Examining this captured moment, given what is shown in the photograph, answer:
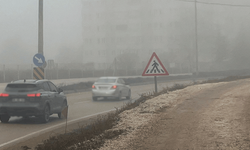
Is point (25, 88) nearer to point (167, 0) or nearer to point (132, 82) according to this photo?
point (132, 82)

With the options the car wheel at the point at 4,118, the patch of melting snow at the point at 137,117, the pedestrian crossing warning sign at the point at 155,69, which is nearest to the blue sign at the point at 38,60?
the pedestrian crossing warning sign at the point at 155,69

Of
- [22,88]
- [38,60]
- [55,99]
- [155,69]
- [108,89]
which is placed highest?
[38,60]

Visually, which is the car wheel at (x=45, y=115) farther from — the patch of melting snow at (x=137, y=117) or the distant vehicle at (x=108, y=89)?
the distant vehicle at (x=108, y=89)

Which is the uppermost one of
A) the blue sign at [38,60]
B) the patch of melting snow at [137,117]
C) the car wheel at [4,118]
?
the blue sign at [38,60]

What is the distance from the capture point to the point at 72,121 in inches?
507

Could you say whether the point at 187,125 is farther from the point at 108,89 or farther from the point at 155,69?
the point at 108,89

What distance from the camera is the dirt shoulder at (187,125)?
22.8 ft

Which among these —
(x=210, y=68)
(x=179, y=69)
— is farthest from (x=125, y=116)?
(x=210, y=68)

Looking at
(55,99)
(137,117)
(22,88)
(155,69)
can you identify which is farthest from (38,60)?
(137,117)

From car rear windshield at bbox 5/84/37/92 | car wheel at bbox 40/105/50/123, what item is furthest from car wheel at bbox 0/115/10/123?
car wheel at bbox 40/105/50/123

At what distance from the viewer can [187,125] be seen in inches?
332

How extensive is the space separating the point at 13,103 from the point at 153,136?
625cm

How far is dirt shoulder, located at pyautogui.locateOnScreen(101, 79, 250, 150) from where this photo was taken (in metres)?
6.95

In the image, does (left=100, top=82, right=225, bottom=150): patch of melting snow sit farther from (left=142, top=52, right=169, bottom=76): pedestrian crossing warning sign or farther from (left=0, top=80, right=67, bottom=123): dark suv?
(left=0, top=80, right=67, bottom=123): dark suv
